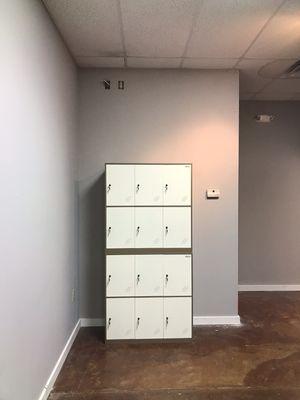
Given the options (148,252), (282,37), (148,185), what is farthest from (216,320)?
(282,37)

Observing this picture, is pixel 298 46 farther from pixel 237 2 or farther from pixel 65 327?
pixel 65 327

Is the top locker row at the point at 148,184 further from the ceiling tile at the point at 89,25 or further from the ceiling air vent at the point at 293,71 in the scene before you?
the ceiling air vent at the point at 293,71

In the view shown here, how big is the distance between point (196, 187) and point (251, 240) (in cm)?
168

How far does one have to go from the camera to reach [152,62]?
3326 millimetres

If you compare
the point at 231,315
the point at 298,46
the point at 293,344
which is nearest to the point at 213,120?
the point at 298,46

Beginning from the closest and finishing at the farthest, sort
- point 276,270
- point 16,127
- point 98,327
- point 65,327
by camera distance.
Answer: point 16,127 → point 65,327 → point 98,327 → point 276,270

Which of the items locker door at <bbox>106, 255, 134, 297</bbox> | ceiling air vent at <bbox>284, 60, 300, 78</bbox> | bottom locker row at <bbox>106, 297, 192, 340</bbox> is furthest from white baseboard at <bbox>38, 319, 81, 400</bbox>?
ceiling air vent at <bbox>284, 60, 300, 78</bbox>

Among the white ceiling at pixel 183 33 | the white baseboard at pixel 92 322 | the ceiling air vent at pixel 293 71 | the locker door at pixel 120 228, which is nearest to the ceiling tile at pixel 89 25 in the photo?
the white ceiling at pixel 183 33

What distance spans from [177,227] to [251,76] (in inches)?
77.5

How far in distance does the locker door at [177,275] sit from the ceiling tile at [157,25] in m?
1.90

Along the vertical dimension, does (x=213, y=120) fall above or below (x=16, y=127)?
above

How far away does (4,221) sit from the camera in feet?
5.22

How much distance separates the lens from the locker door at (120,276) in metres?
3.10

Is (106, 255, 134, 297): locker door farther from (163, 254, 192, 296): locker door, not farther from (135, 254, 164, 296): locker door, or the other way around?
(163, 254, 192, 296): locker door
